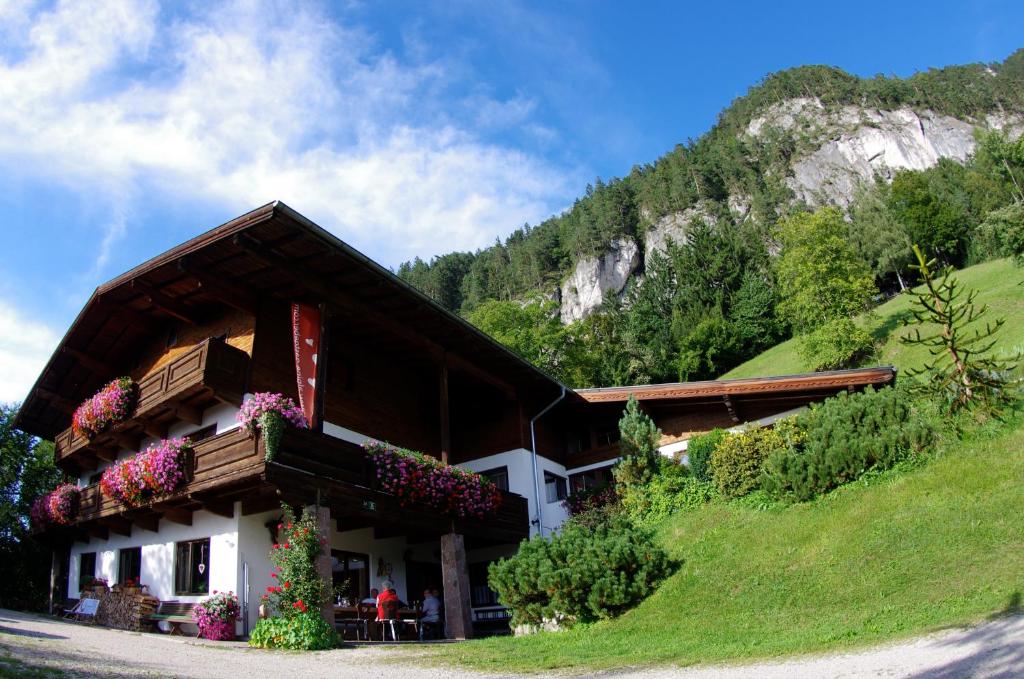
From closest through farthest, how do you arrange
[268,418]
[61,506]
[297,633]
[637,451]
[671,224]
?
[297,633]
[268,418]
[61,506]
[637,451]
[671,224]

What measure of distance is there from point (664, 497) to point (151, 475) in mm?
12087

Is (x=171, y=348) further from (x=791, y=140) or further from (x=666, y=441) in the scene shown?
(x=791, y=140)

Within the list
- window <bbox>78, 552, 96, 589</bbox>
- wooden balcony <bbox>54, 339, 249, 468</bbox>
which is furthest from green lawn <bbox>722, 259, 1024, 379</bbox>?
window <bbox>78, 552, 96, 589</bbox>

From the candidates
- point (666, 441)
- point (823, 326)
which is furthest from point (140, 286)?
point (823, 326)

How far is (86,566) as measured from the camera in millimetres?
19750

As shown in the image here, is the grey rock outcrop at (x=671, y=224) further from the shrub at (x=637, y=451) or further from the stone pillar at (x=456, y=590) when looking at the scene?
the stone pillar at (x=456, y=590)

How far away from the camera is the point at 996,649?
23.6 ft

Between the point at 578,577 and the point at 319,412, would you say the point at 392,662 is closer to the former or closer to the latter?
the point at 578,577

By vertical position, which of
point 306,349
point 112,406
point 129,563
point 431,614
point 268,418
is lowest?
point 431,614

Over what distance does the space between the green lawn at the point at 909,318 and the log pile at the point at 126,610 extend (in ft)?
103

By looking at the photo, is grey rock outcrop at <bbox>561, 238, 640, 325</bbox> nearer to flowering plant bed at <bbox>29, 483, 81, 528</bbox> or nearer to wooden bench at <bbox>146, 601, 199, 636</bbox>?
flowering plant bed at <bbox>29, 483, 81, 528</bbox>

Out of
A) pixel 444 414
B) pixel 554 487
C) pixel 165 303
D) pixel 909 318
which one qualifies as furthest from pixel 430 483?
pixel 909 318

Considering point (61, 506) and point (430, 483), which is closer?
point (430, 483)

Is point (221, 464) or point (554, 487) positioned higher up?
point (221, 464)
